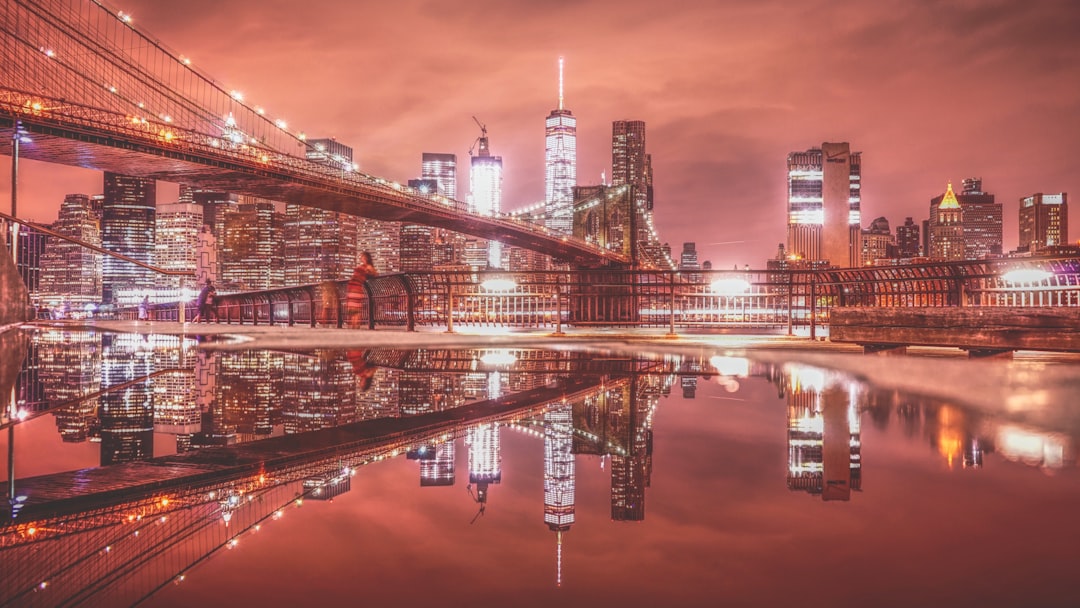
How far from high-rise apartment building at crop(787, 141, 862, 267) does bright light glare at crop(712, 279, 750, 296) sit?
167 metres

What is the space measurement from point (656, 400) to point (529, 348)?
5076 mm

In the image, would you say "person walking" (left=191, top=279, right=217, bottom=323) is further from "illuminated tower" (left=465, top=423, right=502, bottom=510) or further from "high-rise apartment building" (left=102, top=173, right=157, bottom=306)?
"high-rise apartment building" (left=102, top=173, right=157, bottom=306)

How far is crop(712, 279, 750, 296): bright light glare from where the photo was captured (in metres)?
14.9

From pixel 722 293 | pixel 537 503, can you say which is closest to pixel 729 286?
pixel 722 293

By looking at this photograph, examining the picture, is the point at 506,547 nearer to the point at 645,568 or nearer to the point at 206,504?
the point at 645,568

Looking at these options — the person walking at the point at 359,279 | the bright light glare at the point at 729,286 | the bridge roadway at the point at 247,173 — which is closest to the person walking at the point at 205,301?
the person walking at the point at 359,279

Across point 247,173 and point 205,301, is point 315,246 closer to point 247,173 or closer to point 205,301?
point 247,173

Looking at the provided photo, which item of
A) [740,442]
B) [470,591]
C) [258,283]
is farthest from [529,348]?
[258,283]

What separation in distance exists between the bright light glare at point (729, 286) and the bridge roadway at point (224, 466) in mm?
11117

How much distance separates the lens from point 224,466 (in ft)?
9.87

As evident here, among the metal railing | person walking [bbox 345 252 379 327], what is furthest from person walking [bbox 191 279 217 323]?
person walking [bbox 345 252 379 327]

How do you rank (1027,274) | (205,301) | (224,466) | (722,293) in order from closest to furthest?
(224,466) → (1027,274) → (722,293) → (205,301)

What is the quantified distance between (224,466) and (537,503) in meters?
1.30

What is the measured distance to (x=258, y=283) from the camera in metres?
155
